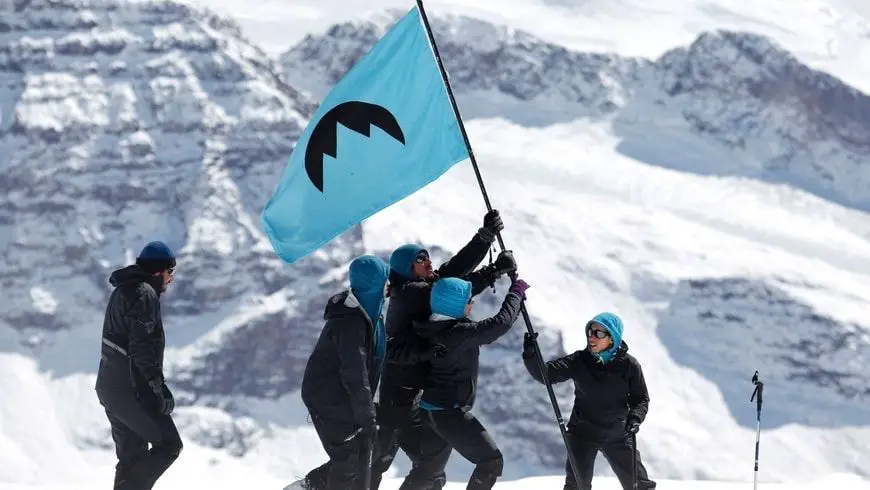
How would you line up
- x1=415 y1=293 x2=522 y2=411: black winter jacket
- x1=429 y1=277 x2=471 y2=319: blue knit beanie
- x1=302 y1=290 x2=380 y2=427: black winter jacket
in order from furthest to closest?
x1=429 y1=277 x2=471 y2=319: blue knit beanie, x1=415 y1=293 x2=522 y2=411: black winter jacket, x1=302 y1=290 x2=380 y2=427: black winter jacket

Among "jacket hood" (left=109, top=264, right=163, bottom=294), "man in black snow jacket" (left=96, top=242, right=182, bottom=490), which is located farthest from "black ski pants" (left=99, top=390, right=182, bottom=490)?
"jacket hood" (left=109, top=264, right=163, bottom=294)

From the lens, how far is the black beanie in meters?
10.6

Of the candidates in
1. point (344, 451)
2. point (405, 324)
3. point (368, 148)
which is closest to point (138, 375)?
point (344, 451)

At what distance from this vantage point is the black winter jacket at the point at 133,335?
1041cm

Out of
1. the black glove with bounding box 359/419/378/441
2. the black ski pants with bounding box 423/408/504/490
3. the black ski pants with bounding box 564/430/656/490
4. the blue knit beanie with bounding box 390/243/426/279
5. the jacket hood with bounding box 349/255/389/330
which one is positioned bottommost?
the black ski pants with bounding box 564/430/656/490

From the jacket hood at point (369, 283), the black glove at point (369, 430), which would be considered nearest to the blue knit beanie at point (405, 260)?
the jacket hood at point (369, 283)

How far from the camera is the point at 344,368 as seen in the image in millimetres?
9742

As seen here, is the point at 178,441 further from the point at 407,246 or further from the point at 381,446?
the point at 407,246

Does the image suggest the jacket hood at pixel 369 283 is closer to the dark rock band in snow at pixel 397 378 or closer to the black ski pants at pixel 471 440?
the dark rock band in snow at pixel 397 378

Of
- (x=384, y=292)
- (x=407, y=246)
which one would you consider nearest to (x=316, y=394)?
(x=384, y=292)

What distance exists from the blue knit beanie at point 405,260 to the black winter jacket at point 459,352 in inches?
30.1

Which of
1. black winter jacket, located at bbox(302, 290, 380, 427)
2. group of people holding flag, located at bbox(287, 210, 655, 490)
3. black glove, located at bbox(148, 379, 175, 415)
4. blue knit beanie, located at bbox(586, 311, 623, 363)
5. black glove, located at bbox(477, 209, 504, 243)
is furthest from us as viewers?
black glove, located at bbox(477, 209, 504, 243)

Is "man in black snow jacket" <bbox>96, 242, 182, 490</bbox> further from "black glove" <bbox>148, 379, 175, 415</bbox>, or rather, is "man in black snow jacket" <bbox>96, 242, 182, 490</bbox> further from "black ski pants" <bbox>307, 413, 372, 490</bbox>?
"black ski pants" <bbox>307, 413, 372, 490</bbox>

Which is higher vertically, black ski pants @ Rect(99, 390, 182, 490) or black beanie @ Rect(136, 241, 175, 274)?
black beanie @ Rect(136, 241, 175, 274)
